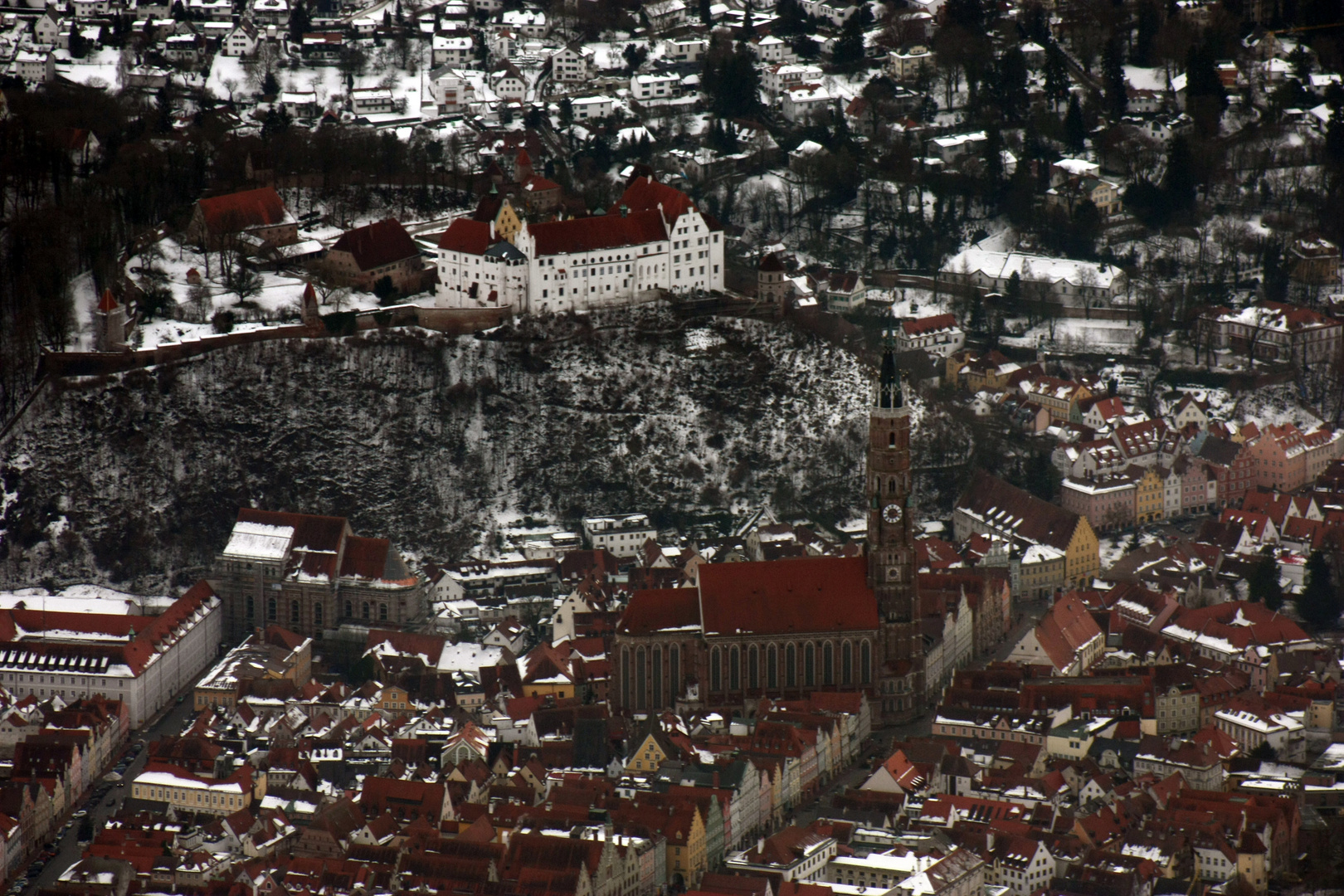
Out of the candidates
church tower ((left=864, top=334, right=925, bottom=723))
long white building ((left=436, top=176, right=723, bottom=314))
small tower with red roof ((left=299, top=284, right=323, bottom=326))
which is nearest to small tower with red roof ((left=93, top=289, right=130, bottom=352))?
small tower with red roof ((left=299, top=284, right=323, bottom=326))

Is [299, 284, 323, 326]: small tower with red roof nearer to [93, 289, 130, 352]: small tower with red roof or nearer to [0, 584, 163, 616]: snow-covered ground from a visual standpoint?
[93, 289, 130, 352]: small tower with red roof

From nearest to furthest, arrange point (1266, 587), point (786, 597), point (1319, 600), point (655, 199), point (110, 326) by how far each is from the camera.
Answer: point (786, 597)
point (1319, 600)
point (1266, 587)
point (110, 326)
point (655, 199)

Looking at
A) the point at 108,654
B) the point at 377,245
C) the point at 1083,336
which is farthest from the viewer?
the point at 1083,336

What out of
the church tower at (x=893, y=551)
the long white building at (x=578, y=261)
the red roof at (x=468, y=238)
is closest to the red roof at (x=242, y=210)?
the long white building at (x=578, y=261)

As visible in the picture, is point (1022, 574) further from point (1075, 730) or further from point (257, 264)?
point (257, 264)

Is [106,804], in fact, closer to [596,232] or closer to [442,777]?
[442,777]

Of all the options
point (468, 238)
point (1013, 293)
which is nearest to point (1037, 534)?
point (1013, 293)

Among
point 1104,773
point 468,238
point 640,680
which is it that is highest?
point 468,238
